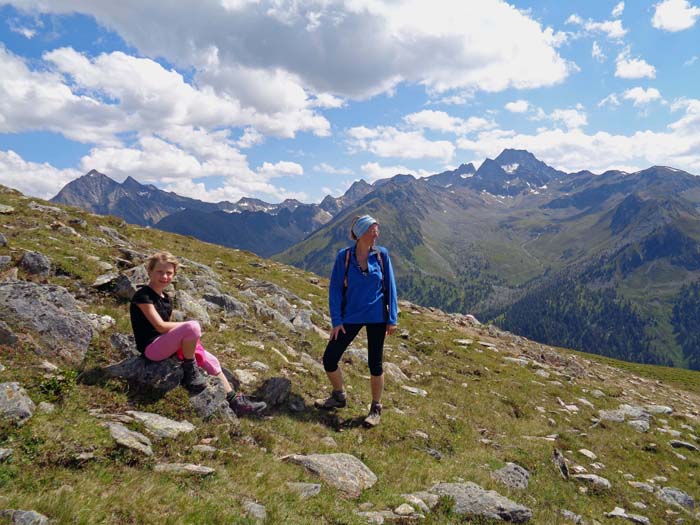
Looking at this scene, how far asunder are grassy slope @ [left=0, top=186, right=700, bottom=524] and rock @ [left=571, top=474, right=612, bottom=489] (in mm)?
367

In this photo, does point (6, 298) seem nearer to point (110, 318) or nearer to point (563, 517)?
point (110, 318)

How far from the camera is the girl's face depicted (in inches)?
342

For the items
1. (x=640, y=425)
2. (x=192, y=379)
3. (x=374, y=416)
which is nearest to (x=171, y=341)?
(x=192, y=379)

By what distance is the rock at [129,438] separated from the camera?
6551mm

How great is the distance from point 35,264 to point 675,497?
22417 mm

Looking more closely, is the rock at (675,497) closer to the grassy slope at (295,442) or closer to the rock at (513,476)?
the grassy slope at (295,442)

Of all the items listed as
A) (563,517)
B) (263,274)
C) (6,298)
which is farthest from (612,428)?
(263,274)

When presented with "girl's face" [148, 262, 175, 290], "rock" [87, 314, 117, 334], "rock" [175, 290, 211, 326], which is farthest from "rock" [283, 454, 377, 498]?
"rock" [175, 290, 211, 326]

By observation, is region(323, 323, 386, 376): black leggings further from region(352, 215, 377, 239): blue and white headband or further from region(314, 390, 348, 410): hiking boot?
region(352, 215, 377, 239): blue and white headband

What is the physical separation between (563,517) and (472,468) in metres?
2.24

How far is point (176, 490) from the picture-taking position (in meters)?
5.81

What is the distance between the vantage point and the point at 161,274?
871 centimetres

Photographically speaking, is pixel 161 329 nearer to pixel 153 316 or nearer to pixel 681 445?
pixel 153 316

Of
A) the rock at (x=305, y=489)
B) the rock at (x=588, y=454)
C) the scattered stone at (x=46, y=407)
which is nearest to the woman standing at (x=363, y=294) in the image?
the rock at (x=305, y=489)
